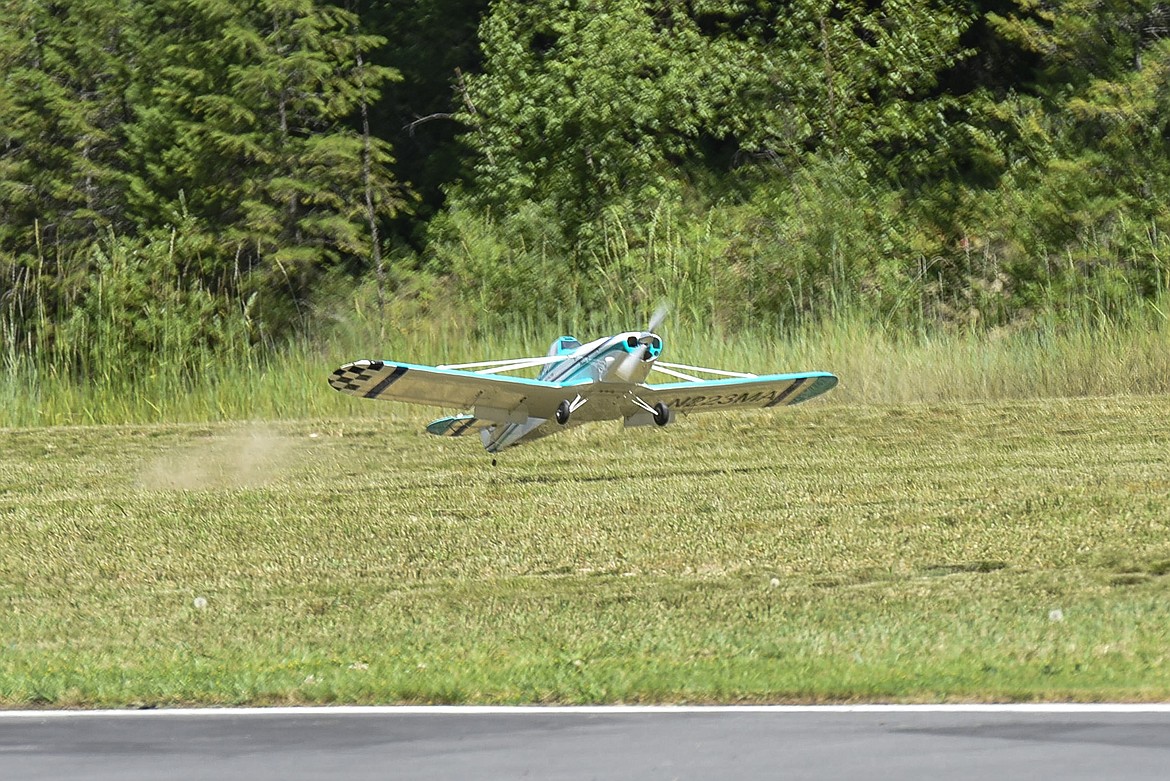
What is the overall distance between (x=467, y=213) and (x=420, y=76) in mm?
6012

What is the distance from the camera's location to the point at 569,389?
15.9 meters

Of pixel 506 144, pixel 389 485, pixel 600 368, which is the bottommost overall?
pixel 389 485

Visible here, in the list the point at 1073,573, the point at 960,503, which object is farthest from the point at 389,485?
the point at 1073,573

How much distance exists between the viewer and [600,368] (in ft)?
51.6

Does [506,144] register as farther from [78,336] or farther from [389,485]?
[389,485]

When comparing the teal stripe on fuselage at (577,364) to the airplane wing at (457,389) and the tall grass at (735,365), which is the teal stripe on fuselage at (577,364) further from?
the tall grass at (735,365)

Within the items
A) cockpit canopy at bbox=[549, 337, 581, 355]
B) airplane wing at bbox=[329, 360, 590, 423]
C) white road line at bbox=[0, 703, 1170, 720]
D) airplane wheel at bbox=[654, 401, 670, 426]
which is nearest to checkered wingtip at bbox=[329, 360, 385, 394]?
airplane wing at bbox=[329, 360, 590, 423]

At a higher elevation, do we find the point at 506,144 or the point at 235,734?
the point at 506,144

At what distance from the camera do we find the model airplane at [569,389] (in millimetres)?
15484

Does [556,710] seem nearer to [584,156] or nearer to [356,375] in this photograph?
[356,375]

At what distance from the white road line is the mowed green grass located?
17 cm

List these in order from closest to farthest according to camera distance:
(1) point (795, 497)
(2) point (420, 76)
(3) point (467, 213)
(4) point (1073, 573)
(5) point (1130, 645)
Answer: (5) point (1130, 645)
(4) point (1073, 573)
(1) point (795, 497)
(3) point (467, 213)
(2) point (420, 76)

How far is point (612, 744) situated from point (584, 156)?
29.1 metres

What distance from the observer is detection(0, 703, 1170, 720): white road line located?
6.82 metres
